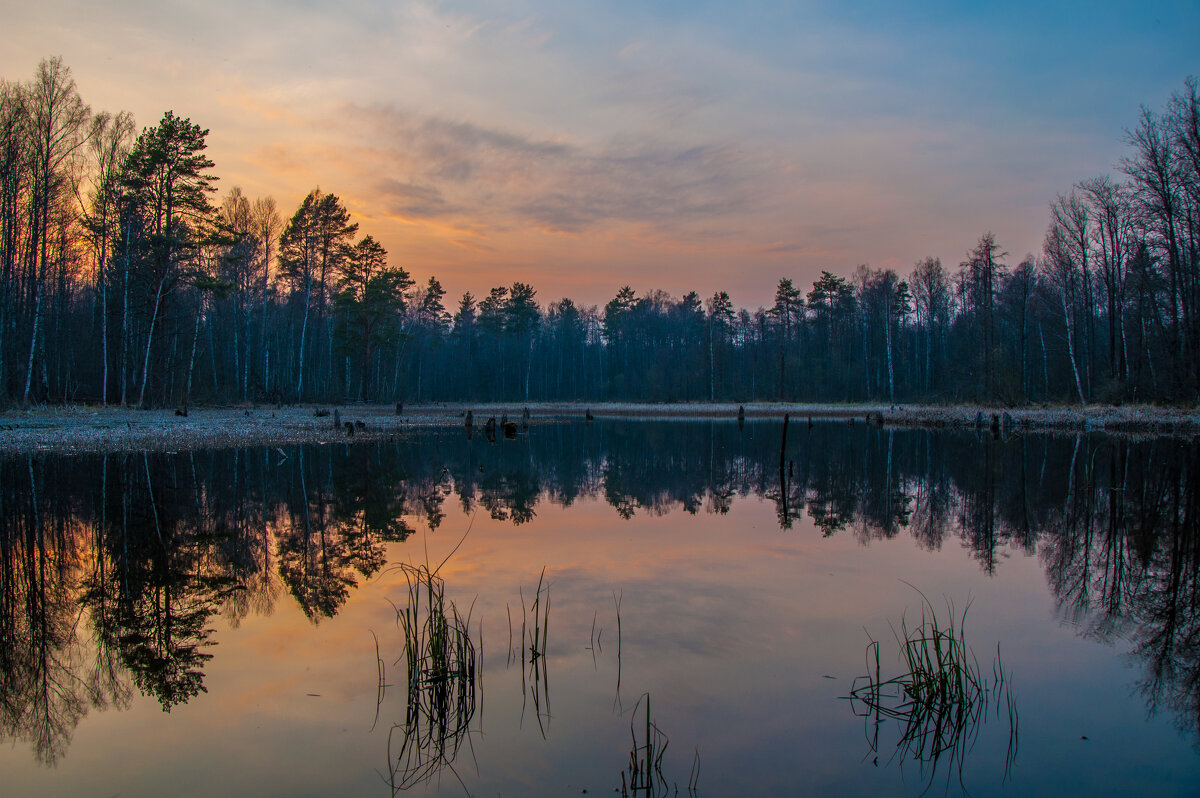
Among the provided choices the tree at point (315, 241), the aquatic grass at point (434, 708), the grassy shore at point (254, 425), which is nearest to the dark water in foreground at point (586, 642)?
the aquatic grass at point (434, 708)

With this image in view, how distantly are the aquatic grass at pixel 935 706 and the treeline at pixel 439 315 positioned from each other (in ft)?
118

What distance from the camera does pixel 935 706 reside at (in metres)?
5.16

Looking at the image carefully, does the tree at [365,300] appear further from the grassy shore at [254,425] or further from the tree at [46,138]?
the tree at [46,138]

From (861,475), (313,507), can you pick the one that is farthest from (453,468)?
(861,475)

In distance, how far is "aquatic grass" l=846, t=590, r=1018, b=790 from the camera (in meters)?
4.56

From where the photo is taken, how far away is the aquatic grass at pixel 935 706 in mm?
4562

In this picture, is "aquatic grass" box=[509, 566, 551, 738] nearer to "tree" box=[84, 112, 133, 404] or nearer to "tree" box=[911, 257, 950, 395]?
"tree" box=[84, 112, 133, 404]

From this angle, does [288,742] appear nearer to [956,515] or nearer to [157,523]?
[157,523]

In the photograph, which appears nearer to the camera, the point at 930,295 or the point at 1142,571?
the point at 1142,571

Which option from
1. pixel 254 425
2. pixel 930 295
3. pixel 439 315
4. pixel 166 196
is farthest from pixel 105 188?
pixel 930 295

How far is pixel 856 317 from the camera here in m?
77.1

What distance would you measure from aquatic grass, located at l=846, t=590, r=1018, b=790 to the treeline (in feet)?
118

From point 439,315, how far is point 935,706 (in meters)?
87.7

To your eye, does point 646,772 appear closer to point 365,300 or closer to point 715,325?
point 365,300
